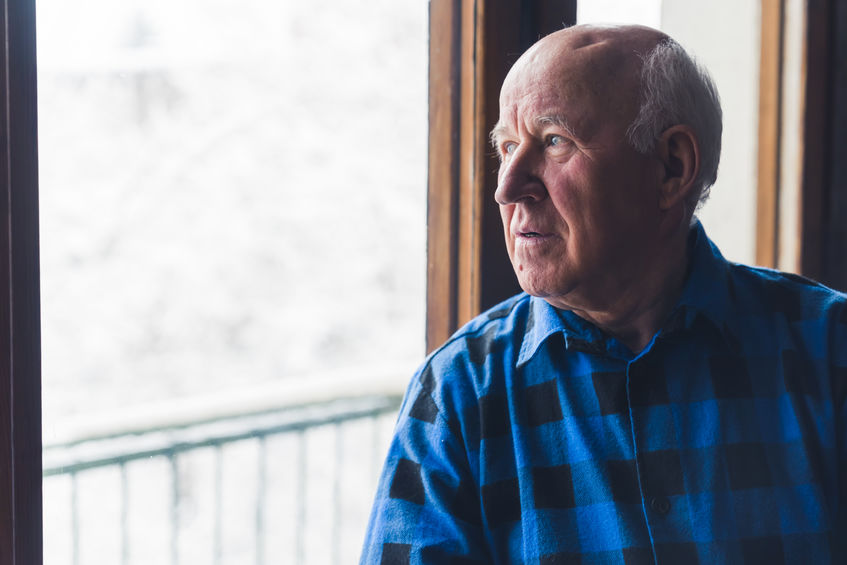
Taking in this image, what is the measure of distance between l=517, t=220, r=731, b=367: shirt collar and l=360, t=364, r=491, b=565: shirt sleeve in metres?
0.15

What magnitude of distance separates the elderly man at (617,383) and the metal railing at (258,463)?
1.26 metres

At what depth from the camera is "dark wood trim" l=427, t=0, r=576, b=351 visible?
1436 mm

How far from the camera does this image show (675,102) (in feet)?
3.76

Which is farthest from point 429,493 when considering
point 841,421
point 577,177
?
point 841,421

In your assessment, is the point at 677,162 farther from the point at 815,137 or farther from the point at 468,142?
the point at 815,137

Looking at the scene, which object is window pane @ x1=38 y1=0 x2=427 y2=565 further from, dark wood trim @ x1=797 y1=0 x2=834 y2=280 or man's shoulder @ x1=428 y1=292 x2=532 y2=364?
dark wood trim @ x1=797 y1=0 x2=834 y2=280

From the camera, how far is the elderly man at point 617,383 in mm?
1066

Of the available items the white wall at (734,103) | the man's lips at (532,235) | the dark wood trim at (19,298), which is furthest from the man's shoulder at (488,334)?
the white wall at (734,103)

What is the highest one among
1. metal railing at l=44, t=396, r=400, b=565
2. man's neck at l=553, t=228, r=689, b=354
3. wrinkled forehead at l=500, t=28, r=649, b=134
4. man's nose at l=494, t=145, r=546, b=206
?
wrinkled forehead at l=500, t=28, r=649, b=134

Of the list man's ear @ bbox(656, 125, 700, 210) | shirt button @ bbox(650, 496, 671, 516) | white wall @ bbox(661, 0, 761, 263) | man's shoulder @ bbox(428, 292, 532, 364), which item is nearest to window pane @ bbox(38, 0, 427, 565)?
man's shoulder @ bbox(428, 292, 532, 364)

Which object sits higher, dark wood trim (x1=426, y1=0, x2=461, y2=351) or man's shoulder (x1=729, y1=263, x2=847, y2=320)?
dark wood trim (x1=426, y1=0, x2=461, y2=351)

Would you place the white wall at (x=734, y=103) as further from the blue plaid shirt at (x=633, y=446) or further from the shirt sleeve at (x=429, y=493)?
the shirt sleeve at (x=429, y=493)

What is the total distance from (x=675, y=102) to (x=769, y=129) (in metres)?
1.20

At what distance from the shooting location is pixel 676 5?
202 centimetres
